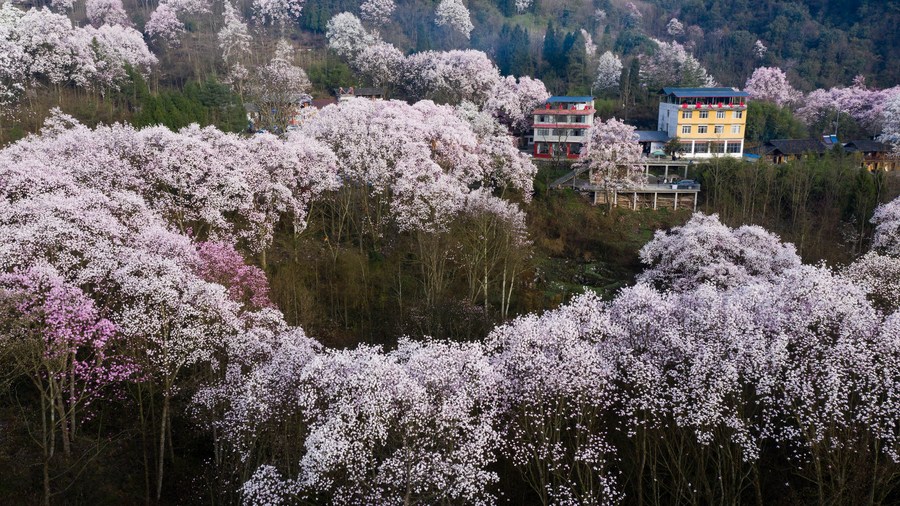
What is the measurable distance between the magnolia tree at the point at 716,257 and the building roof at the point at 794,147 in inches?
1134

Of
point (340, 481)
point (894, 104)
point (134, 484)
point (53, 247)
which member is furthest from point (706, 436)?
point (894, 104)

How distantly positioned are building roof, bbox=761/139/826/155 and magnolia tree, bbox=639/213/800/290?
28.8 m

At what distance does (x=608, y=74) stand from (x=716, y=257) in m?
53.9

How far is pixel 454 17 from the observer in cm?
11562

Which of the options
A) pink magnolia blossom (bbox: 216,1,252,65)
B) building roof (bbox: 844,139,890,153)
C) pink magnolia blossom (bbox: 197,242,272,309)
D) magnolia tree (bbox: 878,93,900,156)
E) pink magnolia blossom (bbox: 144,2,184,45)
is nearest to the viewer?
pink magnolia blossom (bbox: 197,242,272,309)

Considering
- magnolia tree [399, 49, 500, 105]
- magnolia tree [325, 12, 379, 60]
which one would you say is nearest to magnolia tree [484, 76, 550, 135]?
magnolia tree [399, 49, 500, 105]

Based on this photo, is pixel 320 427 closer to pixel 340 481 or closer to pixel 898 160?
pixel 340 481

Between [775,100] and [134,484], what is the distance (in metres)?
82.5

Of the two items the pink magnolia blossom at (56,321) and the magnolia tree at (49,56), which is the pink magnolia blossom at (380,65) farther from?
the pink magnolia blossom at (56,321)

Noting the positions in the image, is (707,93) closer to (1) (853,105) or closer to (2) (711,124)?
(2) (711,124)

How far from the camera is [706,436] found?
574 inches

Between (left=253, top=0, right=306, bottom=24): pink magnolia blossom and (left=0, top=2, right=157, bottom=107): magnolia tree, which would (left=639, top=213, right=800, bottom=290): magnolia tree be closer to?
(left=0, top=2, right=157, bottom=107): magnolia tree

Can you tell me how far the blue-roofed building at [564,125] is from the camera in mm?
59062

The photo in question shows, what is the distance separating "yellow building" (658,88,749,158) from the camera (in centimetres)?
5684
